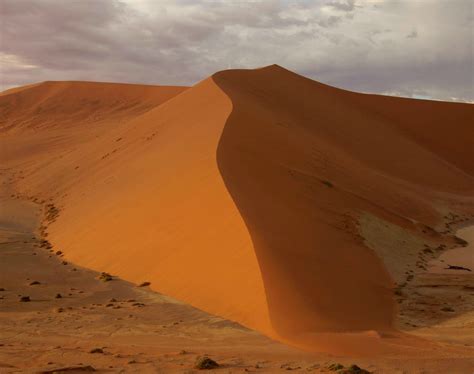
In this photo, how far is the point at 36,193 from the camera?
2848 centimetres

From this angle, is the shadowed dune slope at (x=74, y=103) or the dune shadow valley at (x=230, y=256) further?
the shadowed dune slope at (x=74, y=103)

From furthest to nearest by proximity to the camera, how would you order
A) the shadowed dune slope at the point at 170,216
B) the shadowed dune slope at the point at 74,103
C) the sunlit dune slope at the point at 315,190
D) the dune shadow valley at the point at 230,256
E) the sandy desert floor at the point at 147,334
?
1. the shadowed dune slope at the point at 74,103
2. the shadowed dune slope at the point at 170,216
3. the sunlit dune slope at the point at 315,190
4. the dune shadow valley at the point at 230,256
5. the sandy desert floor at the point at 147,334

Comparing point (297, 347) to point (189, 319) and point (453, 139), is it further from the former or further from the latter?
point (453, 139)

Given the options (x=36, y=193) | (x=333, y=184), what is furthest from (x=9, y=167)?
(x=333, y=184)

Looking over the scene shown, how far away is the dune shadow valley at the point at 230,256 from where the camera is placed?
7459mm

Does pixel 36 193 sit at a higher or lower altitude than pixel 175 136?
lower

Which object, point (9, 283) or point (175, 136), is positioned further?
point (175, 136)

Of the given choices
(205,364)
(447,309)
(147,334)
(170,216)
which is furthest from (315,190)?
(205,364)

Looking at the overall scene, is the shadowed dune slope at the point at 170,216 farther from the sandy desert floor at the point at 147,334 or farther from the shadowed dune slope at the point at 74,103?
the shadowed dune slope at the point at 74,103

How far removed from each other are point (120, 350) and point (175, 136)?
49.5 ft

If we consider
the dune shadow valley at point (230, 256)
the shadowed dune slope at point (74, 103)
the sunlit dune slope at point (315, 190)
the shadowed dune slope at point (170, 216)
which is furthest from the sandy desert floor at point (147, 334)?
the shadowed dune slope at point (74, 103)

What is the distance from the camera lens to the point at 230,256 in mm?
10953

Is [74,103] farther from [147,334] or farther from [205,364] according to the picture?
[205,364]

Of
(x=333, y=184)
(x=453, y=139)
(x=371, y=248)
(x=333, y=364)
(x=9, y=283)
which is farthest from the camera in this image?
(x=453, y=139)
